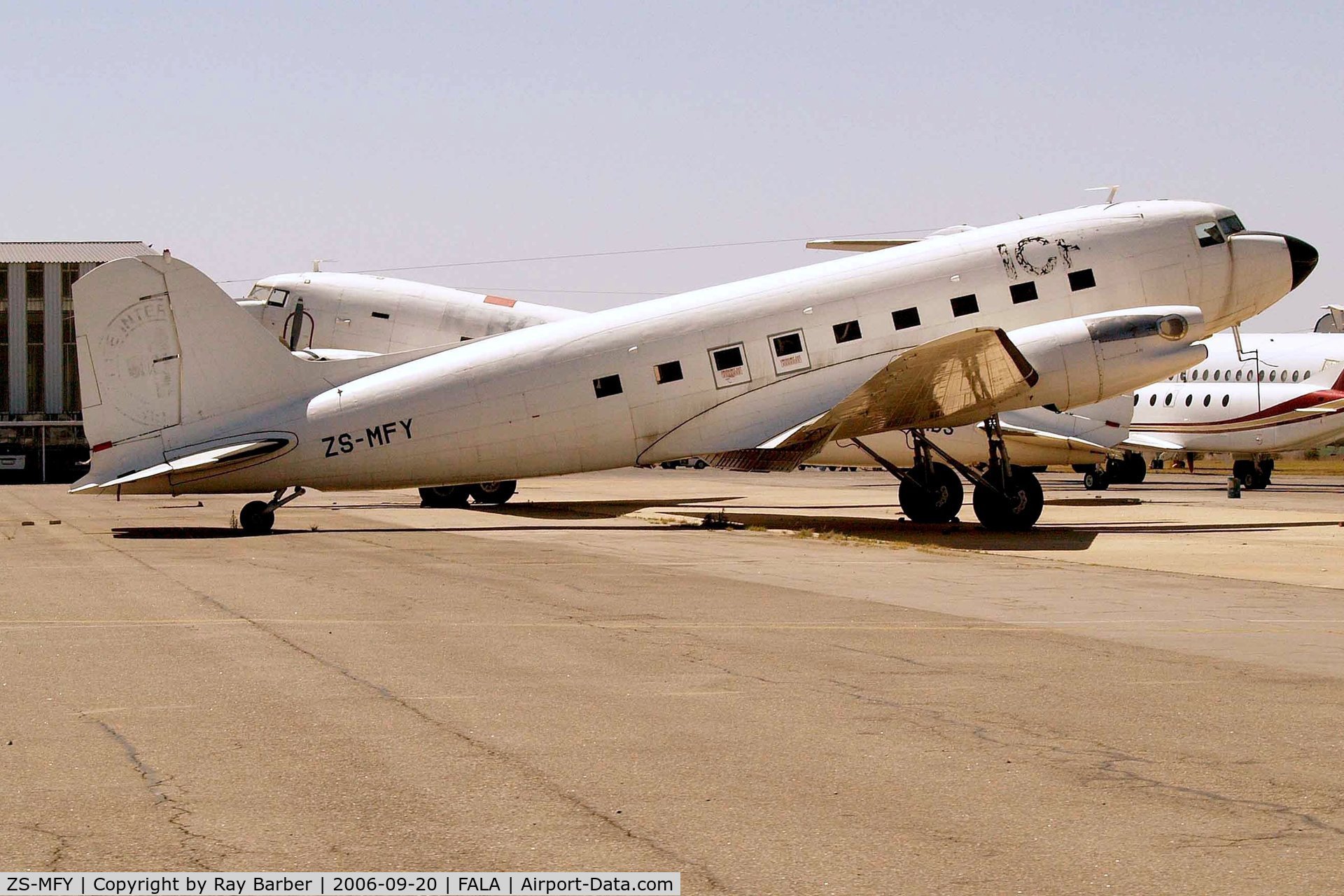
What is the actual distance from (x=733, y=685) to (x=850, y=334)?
17876 millimetres

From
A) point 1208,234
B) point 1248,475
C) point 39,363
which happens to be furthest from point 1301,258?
point 39,363

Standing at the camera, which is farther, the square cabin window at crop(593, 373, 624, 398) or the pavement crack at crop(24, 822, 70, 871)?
the square cabin window at crop(593, 373, 624, 398)

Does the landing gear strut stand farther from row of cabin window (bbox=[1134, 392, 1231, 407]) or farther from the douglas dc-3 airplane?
row of cabin window (bbox=[1134, 392, 1231, 407])

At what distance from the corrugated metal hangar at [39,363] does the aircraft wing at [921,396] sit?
6602 cm

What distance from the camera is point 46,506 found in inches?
1668

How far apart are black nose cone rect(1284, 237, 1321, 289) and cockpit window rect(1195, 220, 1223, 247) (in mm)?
1736

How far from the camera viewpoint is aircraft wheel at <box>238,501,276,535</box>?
26828 mm

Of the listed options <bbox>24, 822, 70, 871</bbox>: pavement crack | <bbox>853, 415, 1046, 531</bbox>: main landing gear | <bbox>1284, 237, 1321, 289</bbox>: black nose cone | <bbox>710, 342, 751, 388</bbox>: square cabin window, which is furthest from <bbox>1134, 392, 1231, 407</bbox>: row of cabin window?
<bbox>24, 822, 70, 871</bbox>: pavement crack

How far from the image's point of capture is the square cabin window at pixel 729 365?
2714cm

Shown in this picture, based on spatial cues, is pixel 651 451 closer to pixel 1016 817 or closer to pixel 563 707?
pixel 563 707

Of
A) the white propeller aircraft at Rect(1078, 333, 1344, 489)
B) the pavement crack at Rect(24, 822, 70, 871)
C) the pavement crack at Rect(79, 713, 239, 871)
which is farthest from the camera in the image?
the white propeller aircraft at Rect(1078, 333, 1344, 489)

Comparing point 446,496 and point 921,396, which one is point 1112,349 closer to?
point 921,396

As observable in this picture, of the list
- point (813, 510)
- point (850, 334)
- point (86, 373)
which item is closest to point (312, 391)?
point (86, 373)

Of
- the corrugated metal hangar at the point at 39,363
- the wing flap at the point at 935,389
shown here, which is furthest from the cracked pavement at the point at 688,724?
the corrugated metal hangar at the point at 39,363
